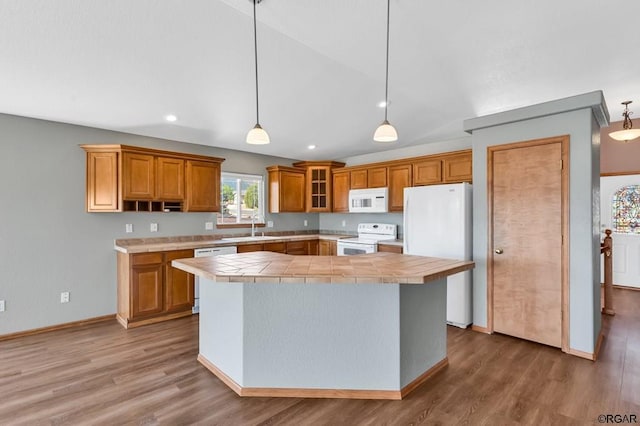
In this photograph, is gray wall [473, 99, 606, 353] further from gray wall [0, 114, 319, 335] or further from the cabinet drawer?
gray wall [0, 114, 319, 335]

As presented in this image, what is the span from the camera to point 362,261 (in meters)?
2.64

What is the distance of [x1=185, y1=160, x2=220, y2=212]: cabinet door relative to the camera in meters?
4.52

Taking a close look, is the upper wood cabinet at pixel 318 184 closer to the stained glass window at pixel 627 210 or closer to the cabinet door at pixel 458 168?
the cabinet door at pixel 458 168

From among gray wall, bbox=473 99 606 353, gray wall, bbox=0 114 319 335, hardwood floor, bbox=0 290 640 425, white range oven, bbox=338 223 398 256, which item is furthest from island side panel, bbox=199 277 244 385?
gray wall, bbox=473 99 606 353

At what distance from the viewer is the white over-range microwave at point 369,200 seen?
522cm

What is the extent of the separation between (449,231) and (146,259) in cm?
357

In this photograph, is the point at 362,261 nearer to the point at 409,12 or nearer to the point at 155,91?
the point at 409,12

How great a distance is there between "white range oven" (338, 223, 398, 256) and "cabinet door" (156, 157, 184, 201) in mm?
2551

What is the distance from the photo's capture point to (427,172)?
15.6ft

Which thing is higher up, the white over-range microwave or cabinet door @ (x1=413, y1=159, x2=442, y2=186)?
cabinet door @ (x1=413, y1=159, x2=442, y2=186)

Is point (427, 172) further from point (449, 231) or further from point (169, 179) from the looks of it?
point (169, 179)

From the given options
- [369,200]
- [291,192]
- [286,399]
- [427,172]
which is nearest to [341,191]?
[369,200]

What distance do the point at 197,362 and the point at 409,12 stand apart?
10.9 ft

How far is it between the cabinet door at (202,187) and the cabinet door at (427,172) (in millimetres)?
2926
